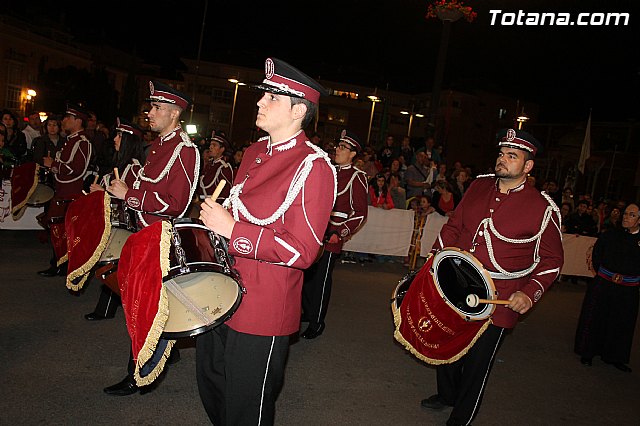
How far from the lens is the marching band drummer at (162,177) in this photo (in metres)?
4.08

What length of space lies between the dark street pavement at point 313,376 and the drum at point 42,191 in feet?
3.13

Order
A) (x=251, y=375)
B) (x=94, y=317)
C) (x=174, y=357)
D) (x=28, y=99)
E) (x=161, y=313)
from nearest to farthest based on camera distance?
(x=161, y=313) → (x=251, y=375) → (x=174, y=357) → (x=94, y=317) → (x=28, y=99)

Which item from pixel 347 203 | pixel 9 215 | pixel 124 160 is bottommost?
pixel 9 215

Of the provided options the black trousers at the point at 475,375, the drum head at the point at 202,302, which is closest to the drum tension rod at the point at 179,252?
the drum head at the point at 202,302

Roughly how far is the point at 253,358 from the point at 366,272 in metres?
7.59

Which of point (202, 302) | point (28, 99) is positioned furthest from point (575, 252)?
point (28, 99)

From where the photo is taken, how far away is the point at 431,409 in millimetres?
4652

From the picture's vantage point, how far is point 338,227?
5945mm

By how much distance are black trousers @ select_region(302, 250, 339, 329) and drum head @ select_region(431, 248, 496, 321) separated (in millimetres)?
2208

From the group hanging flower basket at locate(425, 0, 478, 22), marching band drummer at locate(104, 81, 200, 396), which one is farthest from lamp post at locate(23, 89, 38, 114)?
marching band drummer at locate(104, 81, 200, 396)

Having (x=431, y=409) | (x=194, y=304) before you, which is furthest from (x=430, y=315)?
(x=194, y=304)

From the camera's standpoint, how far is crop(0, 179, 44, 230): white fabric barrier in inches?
332

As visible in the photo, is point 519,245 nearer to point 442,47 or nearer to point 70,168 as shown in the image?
point 70,168

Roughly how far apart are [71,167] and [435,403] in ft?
16.7
